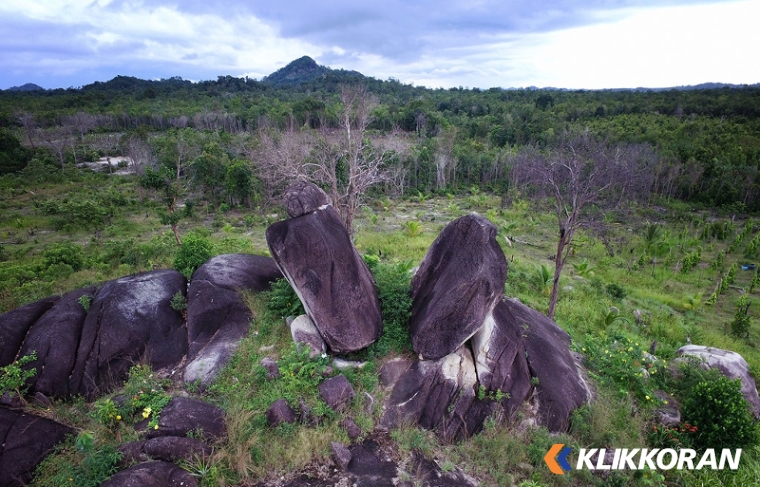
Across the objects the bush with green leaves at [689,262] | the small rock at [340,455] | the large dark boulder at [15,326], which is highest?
the large dark boulder at [15,326]

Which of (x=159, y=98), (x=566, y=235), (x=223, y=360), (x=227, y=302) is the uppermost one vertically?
(x=159, y=98)

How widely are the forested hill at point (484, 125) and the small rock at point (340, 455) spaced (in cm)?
2929

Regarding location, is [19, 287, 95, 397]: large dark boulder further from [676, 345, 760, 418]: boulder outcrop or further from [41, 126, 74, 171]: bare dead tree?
[41, 126, 74, 171]: bare dead tree

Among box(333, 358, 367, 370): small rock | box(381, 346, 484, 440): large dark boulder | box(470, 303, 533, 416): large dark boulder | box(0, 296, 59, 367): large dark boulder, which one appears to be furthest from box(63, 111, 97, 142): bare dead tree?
box(470, 303, 533, 416): large dark boulder

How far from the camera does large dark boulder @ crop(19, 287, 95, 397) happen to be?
29.3 feet

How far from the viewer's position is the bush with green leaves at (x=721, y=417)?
25.3ft

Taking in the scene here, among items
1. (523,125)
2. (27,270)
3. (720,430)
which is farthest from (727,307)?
(523,125)

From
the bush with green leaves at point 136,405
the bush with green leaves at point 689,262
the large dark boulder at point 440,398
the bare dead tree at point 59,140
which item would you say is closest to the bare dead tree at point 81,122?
the bare dead tree at point 59,140

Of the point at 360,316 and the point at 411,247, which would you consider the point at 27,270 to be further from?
the point at 411,247

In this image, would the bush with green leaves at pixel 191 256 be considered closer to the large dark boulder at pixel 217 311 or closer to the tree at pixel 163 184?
the large dark boulder at pixel 217 311

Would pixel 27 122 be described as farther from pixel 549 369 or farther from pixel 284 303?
pixel 549 369

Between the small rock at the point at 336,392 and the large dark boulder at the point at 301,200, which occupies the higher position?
the large dark boulder at the point at 301,200

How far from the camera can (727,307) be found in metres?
18.2

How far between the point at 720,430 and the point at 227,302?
11.9m
